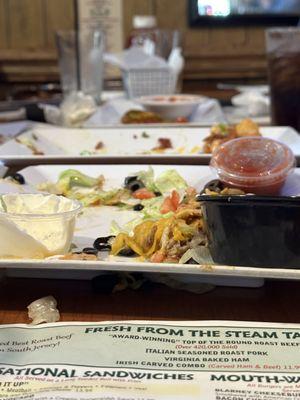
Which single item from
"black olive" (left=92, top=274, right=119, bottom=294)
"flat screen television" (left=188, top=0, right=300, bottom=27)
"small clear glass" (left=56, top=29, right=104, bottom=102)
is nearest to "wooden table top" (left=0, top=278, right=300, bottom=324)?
"black olive" (left=92, top=274, right=119, bottom=294)

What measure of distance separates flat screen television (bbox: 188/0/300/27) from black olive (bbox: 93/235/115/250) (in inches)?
116

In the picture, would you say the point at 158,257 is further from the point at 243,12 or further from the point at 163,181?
the point at 243,12

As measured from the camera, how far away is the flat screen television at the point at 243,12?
347 centimetres

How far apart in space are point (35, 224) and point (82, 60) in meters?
1.52

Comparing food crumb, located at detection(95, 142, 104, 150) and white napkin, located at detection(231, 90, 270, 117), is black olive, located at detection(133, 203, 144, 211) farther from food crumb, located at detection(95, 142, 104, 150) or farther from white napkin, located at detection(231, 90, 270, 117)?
white napkin, located at detection(231, 90, 270, 117)

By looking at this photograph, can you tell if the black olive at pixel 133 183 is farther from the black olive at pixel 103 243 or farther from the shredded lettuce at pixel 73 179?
the black olive at pixel 103 243

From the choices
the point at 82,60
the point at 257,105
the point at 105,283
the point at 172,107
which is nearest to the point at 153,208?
the point at 105,283

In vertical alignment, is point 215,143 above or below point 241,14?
below

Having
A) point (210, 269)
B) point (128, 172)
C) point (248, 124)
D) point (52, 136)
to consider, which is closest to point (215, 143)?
point (248, 124)

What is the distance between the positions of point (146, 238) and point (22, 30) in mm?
3137

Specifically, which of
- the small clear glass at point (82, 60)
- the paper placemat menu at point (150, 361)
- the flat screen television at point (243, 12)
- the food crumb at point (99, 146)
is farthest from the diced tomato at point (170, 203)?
the flat screen television at point (243, 12)

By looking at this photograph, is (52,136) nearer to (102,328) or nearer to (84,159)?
(84,159)

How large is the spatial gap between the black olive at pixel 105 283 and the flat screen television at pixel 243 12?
119 inches

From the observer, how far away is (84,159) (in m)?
1.06
